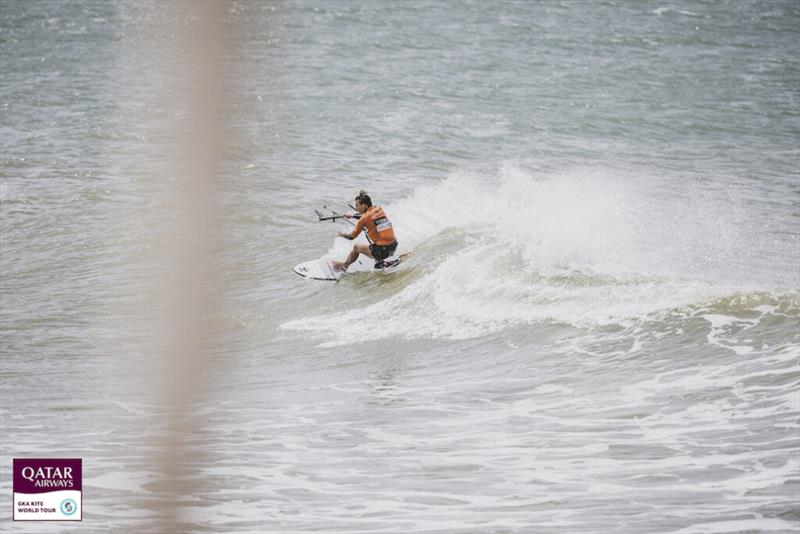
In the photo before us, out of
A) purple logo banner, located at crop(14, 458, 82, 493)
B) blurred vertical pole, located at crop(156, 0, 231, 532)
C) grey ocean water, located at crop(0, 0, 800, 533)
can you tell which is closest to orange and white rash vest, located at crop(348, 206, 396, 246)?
grey ocean water, located at crop(0, 0, 800, 533)

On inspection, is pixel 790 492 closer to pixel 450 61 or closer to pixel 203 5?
pixel 203 5

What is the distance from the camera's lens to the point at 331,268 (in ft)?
57.3

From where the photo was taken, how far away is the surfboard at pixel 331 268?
1719 centimetres

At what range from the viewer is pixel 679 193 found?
923 inches

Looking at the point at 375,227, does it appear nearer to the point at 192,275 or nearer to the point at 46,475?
the point at 46,475

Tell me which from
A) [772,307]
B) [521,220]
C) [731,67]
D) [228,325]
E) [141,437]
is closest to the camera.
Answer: [141,437]

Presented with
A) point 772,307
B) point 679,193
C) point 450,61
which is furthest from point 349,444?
point 450,61

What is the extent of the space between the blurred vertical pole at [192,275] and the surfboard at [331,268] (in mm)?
1424

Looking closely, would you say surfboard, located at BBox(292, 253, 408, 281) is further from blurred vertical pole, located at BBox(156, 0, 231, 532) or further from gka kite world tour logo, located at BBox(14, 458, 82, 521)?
gka kite world tour logo, located at BBox(14, 458, 82, 521)

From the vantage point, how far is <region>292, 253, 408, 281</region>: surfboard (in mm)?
17188

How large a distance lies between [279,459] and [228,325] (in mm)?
6111

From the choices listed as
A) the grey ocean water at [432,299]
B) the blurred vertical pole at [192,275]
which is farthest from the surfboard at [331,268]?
the blurred vertical pole at [192,275]

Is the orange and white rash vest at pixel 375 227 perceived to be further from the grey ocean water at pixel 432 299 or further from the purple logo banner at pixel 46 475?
the purple logo banner at pixel 46 475

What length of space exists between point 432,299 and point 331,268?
252 centimetres
